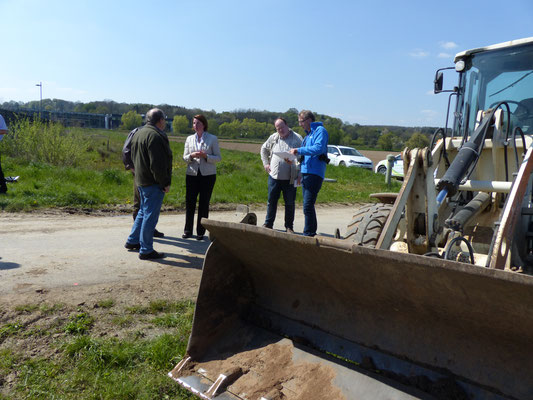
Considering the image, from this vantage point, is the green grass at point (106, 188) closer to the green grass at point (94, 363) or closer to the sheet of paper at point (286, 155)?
the sheet of paper at point (286, 155)

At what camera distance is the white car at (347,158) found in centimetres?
2714

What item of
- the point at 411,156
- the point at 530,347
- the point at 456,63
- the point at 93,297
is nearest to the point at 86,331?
the point at 93,297

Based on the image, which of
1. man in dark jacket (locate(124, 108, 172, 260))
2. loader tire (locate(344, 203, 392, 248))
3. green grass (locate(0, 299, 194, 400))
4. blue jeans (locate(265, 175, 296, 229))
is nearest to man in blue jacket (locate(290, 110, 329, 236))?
blue jeans (locate(265, 175, 296, 229))

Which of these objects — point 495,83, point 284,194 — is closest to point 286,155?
point 284,194

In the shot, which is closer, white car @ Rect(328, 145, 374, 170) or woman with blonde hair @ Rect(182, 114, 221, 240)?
woman with blonde hair @ Rect(182, 114, 221, 240)

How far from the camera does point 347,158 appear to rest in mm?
27422

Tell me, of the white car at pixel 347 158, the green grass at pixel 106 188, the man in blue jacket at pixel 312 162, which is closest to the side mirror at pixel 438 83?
the man in blue jacket at pixel 312 162

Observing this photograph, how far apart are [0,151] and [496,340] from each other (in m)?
15.7

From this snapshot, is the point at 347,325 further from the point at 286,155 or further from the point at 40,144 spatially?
the point at 40,144

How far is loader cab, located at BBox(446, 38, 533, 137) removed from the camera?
491 cm

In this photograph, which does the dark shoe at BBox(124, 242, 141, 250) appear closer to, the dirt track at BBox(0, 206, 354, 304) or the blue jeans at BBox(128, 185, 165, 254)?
the dirt track at BBox(0, 206, 354, 304)

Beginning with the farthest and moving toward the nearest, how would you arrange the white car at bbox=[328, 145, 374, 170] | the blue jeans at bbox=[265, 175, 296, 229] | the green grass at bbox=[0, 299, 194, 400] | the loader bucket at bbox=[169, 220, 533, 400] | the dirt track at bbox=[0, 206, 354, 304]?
the white car at bbox=[328, 145, 374, 170], the blue jeans at bbox=[265, 175, 296, 229], the dirt track at bbox=[0, 206, 354, 304], the green grass at bbox=[0, 299, 194, 400], the loader bucket at bbox=[169, 220, 533, 400]

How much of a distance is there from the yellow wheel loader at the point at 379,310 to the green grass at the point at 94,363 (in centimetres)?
26

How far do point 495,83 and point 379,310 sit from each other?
3321 mm
